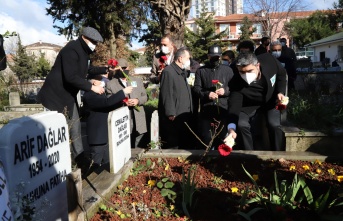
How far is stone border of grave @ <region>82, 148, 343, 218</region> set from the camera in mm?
2721

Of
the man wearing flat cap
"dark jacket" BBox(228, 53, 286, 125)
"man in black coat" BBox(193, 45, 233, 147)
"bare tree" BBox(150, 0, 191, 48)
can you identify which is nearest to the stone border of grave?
"dark jacket" BBox(228, 53, 286, 125)

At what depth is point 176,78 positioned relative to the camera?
16.7ft

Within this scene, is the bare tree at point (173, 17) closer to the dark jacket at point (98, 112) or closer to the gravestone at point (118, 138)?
the dark jacket at point (98, 112)

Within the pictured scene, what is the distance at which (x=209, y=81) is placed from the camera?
528 centimetres

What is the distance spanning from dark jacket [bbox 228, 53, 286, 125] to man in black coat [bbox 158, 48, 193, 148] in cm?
102

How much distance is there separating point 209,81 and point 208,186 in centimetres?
238

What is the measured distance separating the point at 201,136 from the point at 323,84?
Result: 227 inches

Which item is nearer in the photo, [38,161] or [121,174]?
[38,161]

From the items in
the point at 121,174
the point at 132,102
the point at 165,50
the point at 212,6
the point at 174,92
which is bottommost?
the point at 121,174

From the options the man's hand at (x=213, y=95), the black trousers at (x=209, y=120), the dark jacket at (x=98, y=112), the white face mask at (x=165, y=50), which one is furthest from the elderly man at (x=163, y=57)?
the dark jacket at (x=98, y=112)

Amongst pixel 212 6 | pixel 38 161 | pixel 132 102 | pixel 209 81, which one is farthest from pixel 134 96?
pixel 212 6

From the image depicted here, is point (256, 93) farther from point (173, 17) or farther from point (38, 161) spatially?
point (173, 17)

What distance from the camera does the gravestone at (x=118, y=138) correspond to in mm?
3238

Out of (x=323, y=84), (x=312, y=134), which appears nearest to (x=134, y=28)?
(x=323, y=84)
